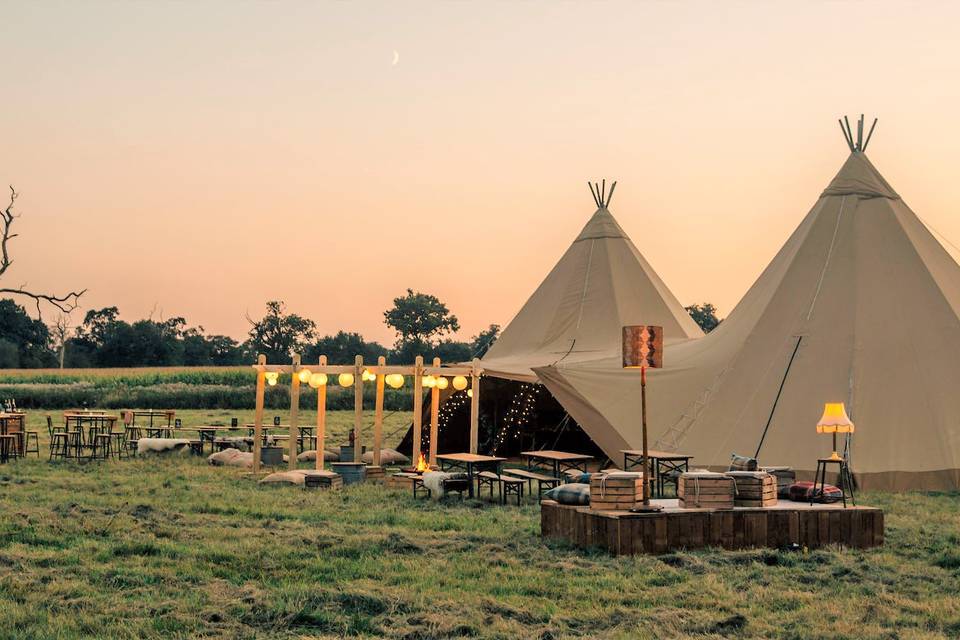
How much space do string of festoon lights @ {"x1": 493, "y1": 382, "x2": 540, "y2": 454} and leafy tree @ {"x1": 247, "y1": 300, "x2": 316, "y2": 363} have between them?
40.6 metres

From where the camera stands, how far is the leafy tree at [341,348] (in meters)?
54.8

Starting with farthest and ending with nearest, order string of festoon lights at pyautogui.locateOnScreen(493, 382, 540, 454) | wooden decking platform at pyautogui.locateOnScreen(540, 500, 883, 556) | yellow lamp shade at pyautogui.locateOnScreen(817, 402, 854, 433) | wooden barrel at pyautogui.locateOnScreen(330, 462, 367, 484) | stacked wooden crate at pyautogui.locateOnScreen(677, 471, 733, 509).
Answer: string of festoon lights at pyautogui.locateOnScreen(493, 382, 540, 454), wooden barrel at pyautogui.locateOnScreen(330, 462, 367, 484), yellow lamp shade at pyautogui.locateOnScreen(817, 402, 854, 433), stacked wooden crate at pyautogui.locateOnScreen(677, 471, 733, 509), wooden decking platform at pyautogui.locateOnScreen(540, 500, 883, 556)

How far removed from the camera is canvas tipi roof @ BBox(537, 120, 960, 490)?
39.4 ft

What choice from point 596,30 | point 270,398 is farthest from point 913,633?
point 270,398

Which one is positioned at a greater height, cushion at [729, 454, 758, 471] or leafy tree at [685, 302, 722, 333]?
leafy tree at [685, 302, 722, 333]

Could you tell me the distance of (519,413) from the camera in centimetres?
1781

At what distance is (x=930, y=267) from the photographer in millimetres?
13477

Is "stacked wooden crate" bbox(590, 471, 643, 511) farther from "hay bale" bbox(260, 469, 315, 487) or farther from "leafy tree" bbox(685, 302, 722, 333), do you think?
"leafy tree" bbox(685, 302, 722, 333)

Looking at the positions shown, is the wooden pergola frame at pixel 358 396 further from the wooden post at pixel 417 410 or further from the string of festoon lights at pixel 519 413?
the string of festoon lights at pixel 519 413

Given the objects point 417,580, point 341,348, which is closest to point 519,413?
point 417,580

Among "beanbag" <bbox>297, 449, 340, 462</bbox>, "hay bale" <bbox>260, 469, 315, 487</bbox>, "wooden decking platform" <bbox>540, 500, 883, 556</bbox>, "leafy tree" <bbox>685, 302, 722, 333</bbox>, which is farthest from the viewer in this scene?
"leafy tree" <bbox>685, 302, 722, 333</bbox>

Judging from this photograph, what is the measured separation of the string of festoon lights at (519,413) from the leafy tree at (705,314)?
3731 cm

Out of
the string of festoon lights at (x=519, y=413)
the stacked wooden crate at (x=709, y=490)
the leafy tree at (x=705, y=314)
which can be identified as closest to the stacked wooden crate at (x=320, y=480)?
the string of festoon lights at (x=519, y=413)

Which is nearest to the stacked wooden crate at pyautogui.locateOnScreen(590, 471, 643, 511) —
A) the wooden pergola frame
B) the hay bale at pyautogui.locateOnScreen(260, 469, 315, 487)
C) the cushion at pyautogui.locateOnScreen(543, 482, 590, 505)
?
the cushion at pyautogui.locateOnScreen(543, 482, 590, 505)
